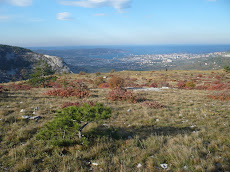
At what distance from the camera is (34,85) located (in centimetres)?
2508

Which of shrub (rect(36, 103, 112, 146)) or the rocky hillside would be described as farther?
the rocky hillside

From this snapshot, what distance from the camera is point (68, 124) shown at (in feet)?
15.0

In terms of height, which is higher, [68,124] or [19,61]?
[19,61]

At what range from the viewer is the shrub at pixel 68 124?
14.6 ft

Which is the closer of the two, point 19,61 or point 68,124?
point 68,124

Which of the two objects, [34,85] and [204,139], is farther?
[34,85]

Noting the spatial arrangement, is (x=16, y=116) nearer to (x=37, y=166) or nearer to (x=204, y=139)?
(x=37, y=166)

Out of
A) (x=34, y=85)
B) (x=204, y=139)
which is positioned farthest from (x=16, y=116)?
(x=34, y=85)

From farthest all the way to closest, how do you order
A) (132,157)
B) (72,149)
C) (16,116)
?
(16,116) < (72,149) < (132,157)

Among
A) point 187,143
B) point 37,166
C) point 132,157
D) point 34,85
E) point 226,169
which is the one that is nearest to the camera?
point 226,169

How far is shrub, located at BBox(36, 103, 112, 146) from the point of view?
175 inches

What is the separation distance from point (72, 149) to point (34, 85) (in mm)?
24091

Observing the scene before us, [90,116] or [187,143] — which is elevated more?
[90,116]

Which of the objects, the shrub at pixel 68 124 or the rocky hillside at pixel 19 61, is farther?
the rocky hillside at pixel 19 61
